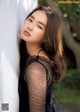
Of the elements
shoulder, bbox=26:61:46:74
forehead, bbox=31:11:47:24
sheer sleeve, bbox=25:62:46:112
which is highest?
forehead, bbox=31:11:47:24

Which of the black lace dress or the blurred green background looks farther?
the blurred green background

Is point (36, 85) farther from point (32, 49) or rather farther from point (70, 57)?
point (70, 57)

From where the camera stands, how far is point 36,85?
199 centimetres

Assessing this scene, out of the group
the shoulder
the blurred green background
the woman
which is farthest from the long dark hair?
the blurred green background

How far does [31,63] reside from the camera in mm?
2021

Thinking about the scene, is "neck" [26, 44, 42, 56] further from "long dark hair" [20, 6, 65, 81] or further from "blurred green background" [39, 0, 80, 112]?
"blurred green background" [39, 0, 80, 112]

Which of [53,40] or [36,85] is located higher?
[53,40]

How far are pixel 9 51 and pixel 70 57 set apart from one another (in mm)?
7668

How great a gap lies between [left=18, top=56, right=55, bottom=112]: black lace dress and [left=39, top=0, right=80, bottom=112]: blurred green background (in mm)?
4180

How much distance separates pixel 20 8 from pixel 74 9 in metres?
6.20

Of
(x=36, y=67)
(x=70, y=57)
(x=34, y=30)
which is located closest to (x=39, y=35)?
(x=34, y=30)

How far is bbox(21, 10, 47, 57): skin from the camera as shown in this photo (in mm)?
1992

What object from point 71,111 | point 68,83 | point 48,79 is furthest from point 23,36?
point 68,83

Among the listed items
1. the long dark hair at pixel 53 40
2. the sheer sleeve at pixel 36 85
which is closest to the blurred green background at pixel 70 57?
the long dark hair at pixel 53 40
